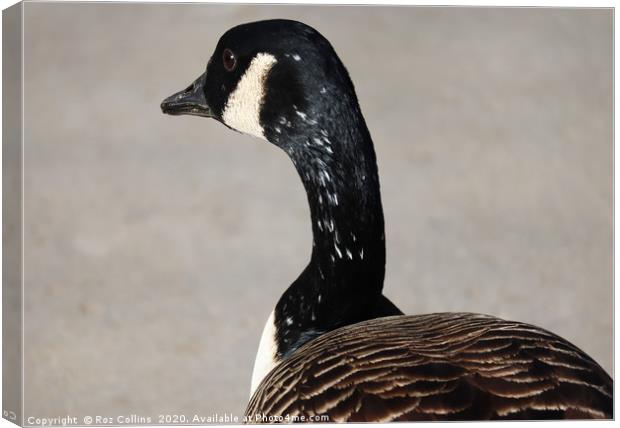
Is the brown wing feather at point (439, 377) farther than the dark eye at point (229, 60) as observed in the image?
No

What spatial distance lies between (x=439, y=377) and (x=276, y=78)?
913mm

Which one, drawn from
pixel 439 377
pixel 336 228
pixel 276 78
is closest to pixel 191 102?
pixel 276 78

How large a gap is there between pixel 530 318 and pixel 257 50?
6.72 feet

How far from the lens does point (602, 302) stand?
3342mm

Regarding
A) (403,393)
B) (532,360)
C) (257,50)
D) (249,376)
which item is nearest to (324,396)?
(403,393)

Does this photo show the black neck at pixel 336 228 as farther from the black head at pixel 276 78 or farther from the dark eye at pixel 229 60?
the dark eye at pixel 229 60

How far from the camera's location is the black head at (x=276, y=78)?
8.80 feet

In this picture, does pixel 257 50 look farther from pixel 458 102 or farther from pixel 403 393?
pixel 458 102

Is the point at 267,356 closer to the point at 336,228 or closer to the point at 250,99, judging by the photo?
the point at 336,228

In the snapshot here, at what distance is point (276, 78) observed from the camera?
8.96 ft

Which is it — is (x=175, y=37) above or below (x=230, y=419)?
above

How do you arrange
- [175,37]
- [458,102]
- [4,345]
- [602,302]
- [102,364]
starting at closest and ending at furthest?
[4,345], [602,302], [102,364], [175,37], [458,102]

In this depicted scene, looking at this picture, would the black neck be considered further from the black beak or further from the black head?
the black beak

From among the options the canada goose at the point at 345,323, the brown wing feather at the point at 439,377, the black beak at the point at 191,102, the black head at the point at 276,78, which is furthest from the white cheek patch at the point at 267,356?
the black beak at the point at 191,102
